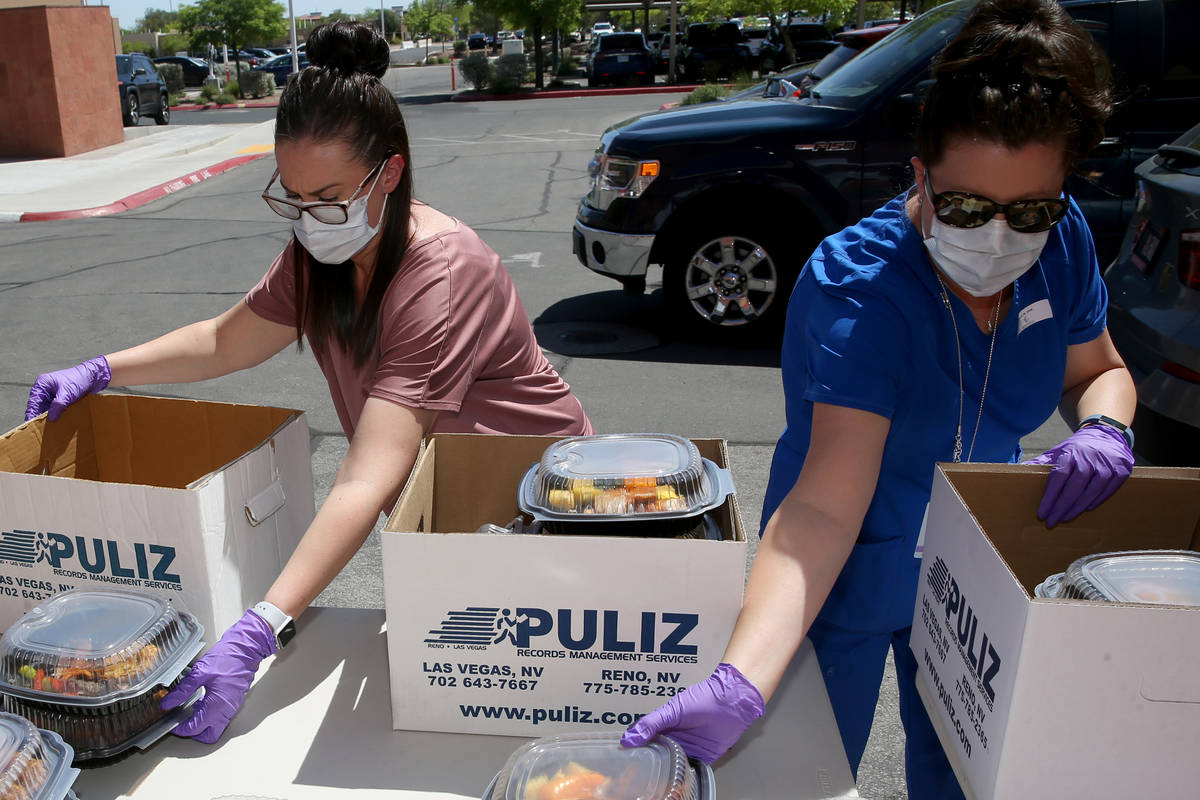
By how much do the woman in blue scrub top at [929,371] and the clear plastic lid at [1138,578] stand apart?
0.58 feet

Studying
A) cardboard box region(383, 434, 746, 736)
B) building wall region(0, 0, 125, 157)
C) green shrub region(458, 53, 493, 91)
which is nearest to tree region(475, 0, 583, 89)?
green shrub region(458, 53, 493, 91)


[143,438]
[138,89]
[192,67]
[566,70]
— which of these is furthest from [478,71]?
[143,438]

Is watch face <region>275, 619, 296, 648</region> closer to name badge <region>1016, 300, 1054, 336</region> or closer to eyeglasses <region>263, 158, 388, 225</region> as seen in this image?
eyeglasses <region>263, 158, 388, 225</region>

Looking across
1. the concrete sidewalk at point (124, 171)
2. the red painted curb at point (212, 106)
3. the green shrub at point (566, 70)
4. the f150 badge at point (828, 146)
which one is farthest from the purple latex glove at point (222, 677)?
the green shrub at point (566, 70)

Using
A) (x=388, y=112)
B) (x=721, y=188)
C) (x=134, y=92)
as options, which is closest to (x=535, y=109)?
(x=134, y=92)

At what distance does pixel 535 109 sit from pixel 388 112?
2333 centimetres

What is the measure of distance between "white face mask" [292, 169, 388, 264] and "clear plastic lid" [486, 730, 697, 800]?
3.48 ft

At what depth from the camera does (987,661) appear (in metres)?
1.33

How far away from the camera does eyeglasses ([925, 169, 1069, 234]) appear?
4.98 feet

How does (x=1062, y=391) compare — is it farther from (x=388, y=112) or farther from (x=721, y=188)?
(x=721, y=188)

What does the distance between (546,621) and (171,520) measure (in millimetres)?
635

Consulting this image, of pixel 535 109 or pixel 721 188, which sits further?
pixel 535 109

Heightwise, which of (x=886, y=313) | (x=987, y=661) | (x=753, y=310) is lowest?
(x=753, y=310)

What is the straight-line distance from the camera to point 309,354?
6418mm
